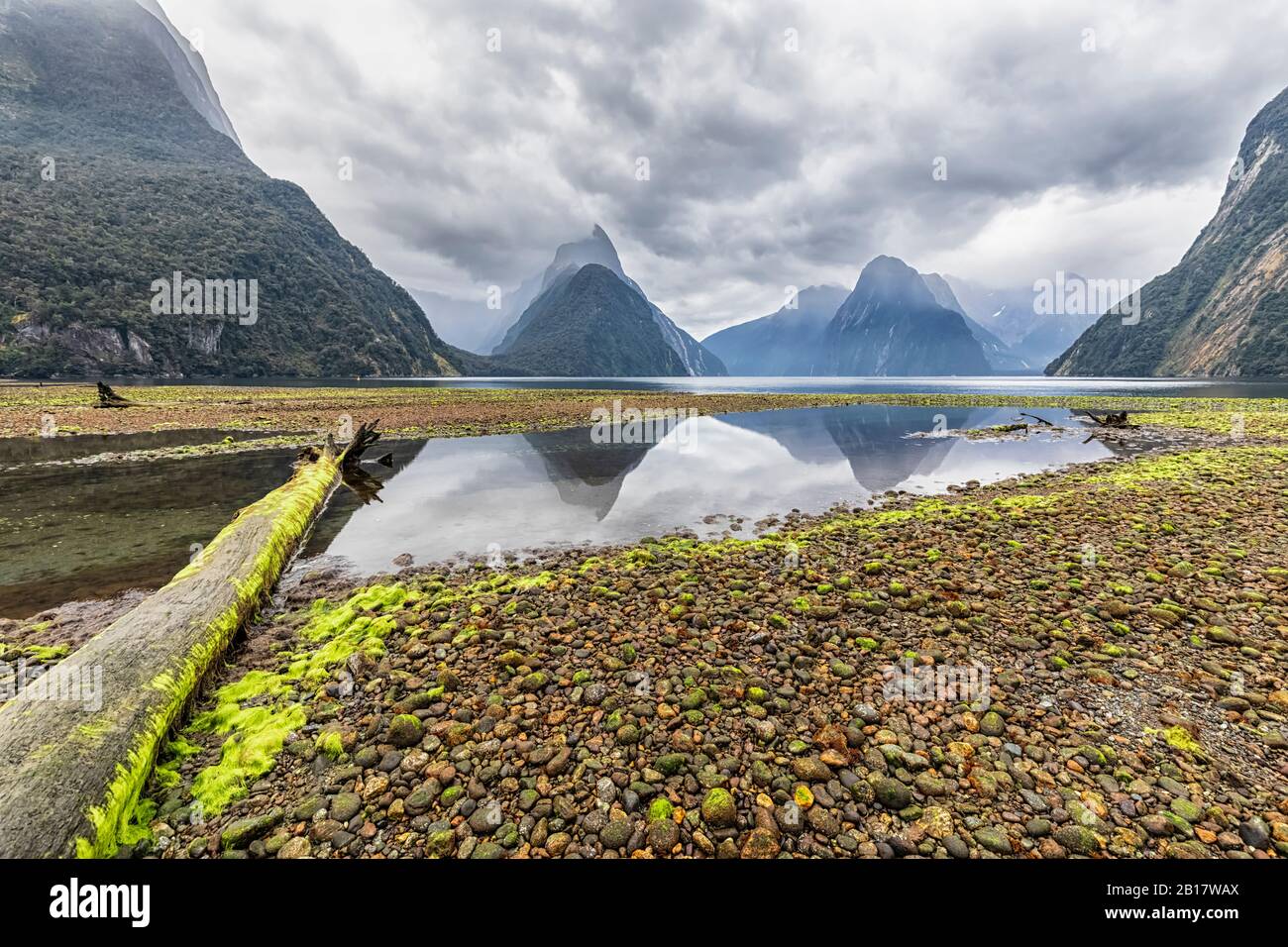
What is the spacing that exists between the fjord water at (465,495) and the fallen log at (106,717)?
4.21 m

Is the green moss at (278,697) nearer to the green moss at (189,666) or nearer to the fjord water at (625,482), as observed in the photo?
the green moss at (189,666)

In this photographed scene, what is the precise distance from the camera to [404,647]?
306 inches

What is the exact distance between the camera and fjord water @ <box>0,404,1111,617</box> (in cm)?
1238

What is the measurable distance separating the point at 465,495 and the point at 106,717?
47.7ft

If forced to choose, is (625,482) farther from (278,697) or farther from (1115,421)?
(1115,421)

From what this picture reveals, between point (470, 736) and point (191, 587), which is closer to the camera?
point (470, 736)

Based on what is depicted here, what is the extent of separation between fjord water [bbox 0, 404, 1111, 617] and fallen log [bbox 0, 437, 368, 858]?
4.21 meters

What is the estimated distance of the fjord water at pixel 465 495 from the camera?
12375mm

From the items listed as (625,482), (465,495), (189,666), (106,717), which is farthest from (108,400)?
(106,717)

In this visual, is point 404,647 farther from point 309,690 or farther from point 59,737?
point 59,737

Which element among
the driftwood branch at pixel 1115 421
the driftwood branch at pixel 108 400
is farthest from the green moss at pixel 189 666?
the driftwood branch at pixel 1115 421

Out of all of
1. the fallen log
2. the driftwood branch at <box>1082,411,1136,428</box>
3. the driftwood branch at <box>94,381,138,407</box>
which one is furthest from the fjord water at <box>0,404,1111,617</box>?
the driftwood branch at <box>94,381,138,407</box>

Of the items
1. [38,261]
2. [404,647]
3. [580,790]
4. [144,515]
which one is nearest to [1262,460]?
[580,790]
